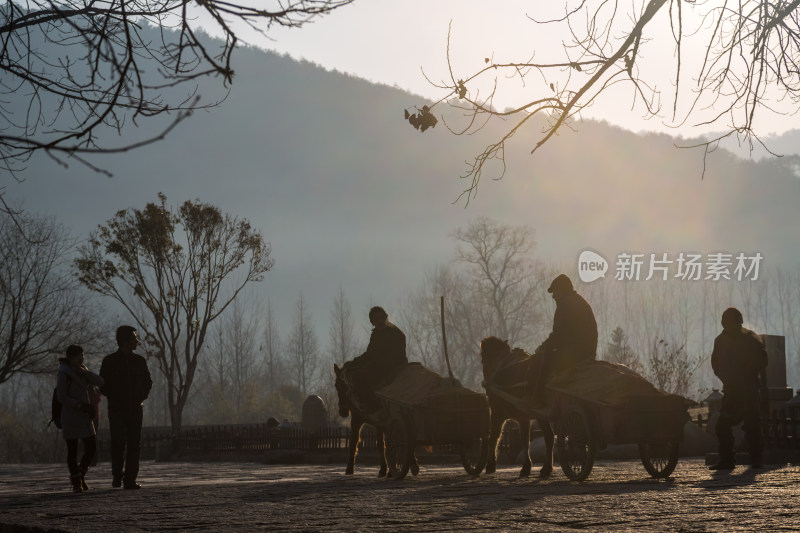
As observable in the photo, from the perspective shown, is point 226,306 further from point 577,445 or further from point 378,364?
point 577,445

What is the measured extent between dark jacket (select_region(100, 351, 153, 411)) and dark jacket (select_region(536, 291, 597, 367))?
16.4 feet

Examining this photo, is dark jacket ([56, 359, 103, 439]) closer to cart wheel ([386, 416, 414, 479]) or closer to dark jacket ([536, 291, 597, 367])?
cart wheel ([386, 416, 414, 479])

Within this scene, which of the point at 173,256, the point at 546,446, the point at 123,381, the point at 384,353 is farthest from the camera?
the point at 173,256

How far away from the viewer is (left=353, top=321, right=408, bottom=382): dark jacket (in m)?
13.8

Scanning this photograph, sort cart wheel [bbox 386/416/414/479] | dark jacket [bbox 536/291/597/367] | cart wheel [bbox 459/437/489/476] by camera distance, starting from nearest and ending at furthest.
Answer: dark jacket [bbox 536/291/597/367], cart wheel [bbox 386/416/414/479], cart wheel [bbox 459/437/489/476]

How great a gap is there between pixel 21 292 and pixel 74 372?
92.7 ft

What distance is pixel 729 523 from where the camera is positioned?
6273mm

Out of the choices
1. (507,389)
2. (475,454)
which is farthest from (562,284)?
(475,454)

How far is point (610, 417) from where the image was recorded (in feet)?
34.5

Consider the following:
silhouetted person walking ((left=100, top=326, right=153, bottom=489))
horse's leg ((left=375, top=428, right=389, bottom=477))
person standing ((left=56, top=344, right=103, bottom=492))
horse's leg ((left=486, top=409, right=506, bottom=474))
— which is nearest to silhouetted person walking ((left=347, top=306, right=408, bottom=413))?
horse's leg ((left=375, top=428, right=389, bottom=477))

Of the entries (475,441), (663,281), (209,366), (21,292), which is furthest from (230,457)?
(663,281)

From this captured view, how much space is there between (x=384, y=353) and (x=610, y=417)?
4055 millimetres

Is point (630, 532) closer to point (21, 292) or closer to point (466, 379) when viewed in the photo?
point (21, 292)

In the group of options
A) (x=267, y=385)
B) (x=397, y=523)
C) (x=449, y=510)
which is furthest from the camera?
(x=267, y=385)
